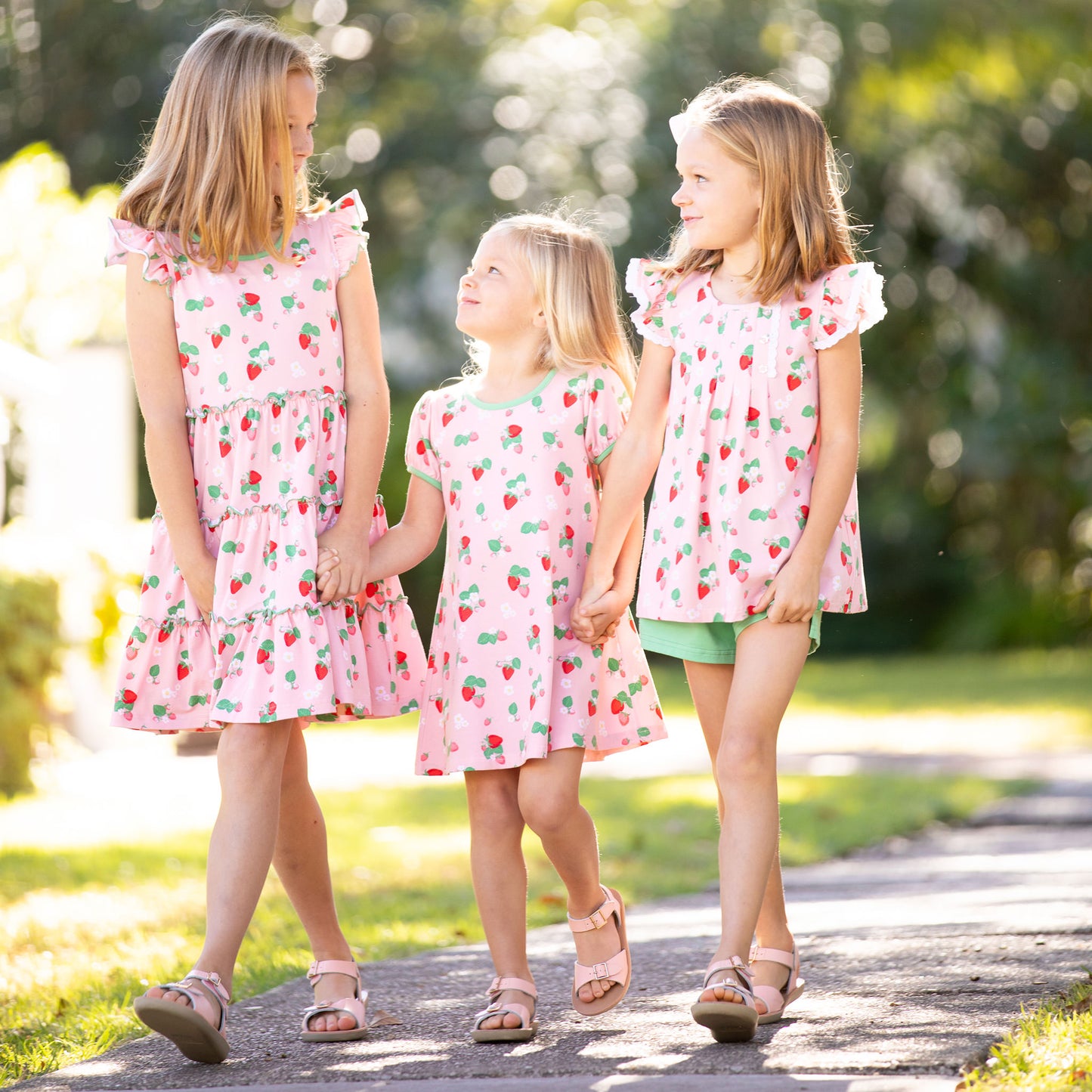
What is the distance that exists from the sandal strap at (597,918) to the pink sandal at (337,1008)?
432 mm

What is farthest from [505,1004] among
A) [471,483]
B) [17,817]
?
[17,817]

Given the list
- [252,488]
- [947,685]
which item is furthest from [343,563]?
[947,685]

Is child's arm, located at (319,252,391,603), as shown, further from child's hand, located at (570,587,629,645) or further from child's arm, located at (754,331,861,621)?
child's arm, located at (754,331,861,621)

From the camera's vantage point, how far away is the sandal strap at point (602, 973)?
3.08 metres

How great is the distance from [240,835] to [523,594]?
70cm

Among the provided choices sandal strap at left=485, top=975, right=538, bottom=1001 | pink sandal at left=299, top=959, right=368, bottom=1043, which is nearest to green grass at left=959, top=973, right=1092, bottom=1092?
sandal strap at left=485, top=975, right=538, bottom=1001

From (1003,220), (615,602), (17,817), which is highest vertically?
(1003,220)

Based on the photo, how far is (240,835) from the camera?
2.88 meters

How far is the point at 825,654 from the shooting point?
773 inches

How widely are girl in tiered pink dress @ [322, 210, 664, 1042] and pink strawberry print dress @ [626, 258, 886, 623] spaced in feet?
0.51

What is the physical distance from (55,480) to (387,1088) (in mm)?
8377

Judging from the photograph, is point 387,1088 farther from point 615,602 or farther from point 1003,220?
point 1003,220

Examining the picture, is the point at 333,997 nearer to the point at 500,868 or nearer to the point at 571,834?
the point at 500,868

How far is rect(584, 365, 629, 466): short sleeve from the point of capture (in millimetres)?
3211
